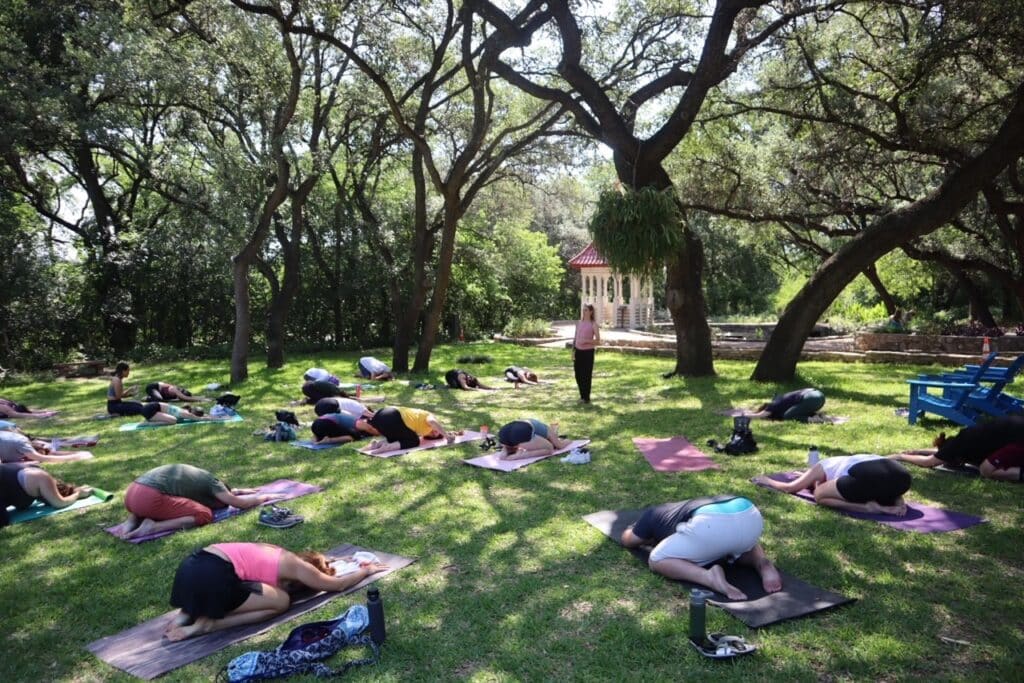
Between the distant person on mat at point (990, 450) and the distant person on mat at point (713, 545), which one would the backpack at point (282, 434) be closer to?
the distant person on mat at point (713, 545)

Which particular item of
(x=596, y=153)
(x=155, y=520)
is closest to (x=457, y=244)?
(x=596, y=153)

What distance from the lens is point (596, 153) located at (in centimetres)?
1498

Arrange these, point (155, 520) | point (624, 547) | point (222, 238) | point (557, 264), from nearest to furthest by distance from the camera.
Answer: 1. point (624, 547)
2. point (155, 520)
3. point (222, 238)
4. point (557, 264)

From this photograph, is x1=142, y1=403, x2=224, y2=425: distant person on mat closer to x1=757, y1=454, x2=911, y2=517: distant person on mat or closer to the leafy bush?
x1=757, y1=454, x2=911, y2=517: distant person on mat

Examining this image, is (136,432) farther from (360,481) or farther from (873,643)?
(873,643)

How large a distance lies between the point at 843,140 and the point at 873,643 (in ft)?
38.2

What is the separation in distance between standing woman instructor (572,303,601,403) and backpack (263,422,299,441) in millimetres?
4306

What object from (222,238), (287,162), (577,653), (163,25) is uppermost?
(163,25)

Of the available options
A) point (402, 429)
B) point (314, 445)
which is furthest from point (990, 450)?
point (314, 445)

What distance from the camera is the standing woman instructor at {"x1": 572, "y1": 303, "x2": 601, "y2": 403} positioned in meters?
10.0

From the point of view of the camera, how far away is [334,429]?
807 cm

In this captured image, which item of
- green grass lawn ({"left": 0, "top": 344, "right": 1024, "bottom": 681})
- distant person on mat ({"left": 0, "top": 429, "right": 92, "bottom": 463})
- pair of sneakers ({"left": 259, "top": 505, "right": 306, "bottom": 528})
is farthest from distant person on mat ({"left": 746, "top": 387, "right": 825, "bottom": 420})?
distant person on mat ({"left": 0, "top": 429, "right": 92, "bottom": 463})

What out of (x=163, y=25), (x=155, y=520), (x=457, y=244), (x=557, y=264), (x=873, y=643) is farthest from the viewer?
(x=557, y=264)

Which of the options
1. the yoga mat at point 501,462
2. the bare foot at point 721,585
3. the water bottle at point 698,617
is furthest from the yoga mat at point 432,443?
the water bottle at point 698,617
